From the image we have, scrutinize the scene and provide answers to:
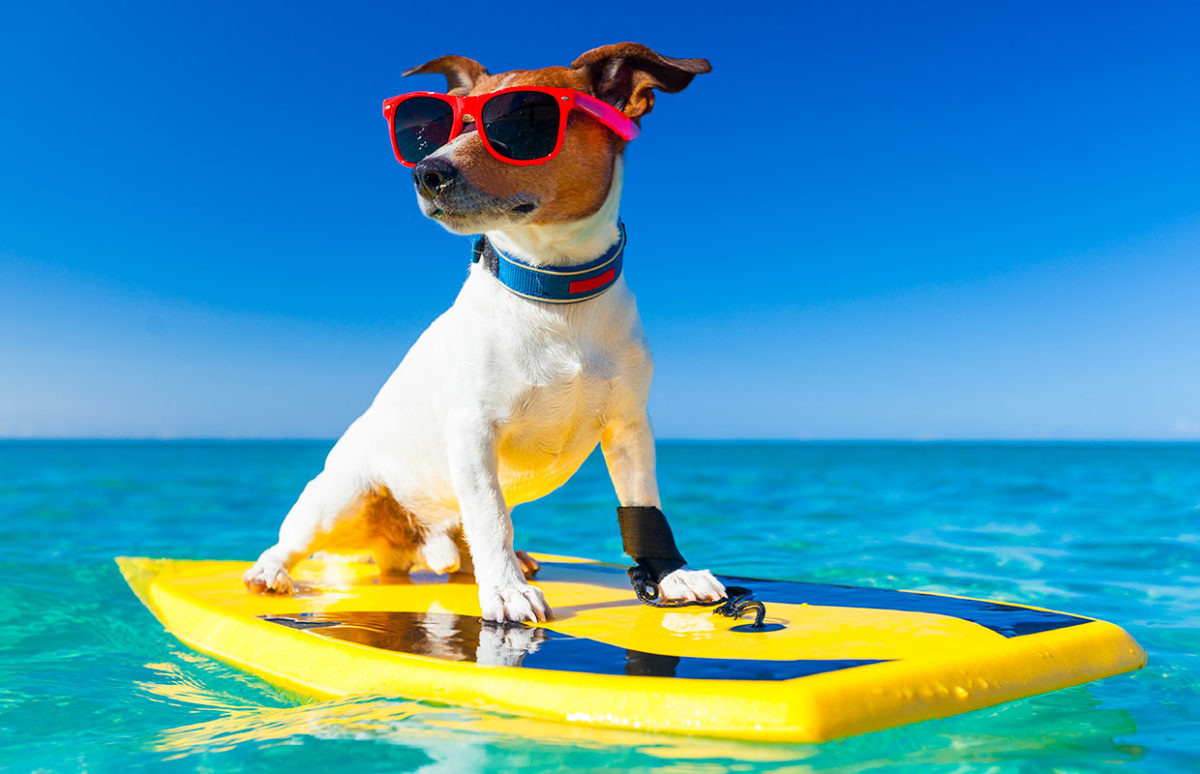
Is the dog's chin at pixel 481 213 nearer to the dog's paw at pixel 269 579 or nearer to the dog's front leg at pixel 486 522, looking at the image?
the dog's front leg at pixel 486 522

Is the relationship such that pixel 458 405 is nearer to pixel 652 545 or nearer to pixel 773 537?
pixel 652 545

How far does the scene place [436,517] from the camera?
10.3 ft

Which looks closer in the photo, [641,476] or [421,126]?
[421,126]

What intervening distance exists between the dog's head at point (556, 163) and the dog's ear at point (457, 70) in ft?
0.53

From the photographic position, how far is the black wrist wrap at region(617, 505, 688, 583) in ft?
9.04

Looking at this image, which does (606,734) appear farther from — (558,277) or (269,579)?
(269,579)

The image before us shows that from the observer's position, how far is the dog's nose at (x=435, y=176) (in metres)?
2.22

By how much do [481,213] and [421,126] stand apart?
0.43 meters

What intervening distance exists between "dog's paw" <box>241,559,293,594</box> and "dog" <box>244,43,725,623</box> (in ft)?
2.03

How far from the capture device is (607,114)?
2326 millimetres

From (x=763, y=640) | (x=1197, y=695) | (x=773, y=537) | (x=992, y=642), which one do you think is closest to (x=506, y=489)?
(x=763, y=640)

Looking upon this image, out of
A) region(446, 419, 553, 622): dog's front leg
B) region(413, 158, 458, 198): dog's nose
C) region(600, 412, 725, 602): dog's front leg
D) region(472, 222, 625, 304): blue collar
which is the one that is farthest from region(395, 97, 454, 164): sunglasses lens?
region(600, 412, 725, 602): dog's front leg

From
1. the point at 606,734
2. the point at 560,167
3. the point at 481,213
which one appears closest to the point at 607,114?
the point at 560,167

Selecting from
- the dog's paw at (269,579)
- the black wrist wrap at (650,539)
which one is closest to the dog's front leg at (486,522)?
the black wrist wrap at (650,539)
